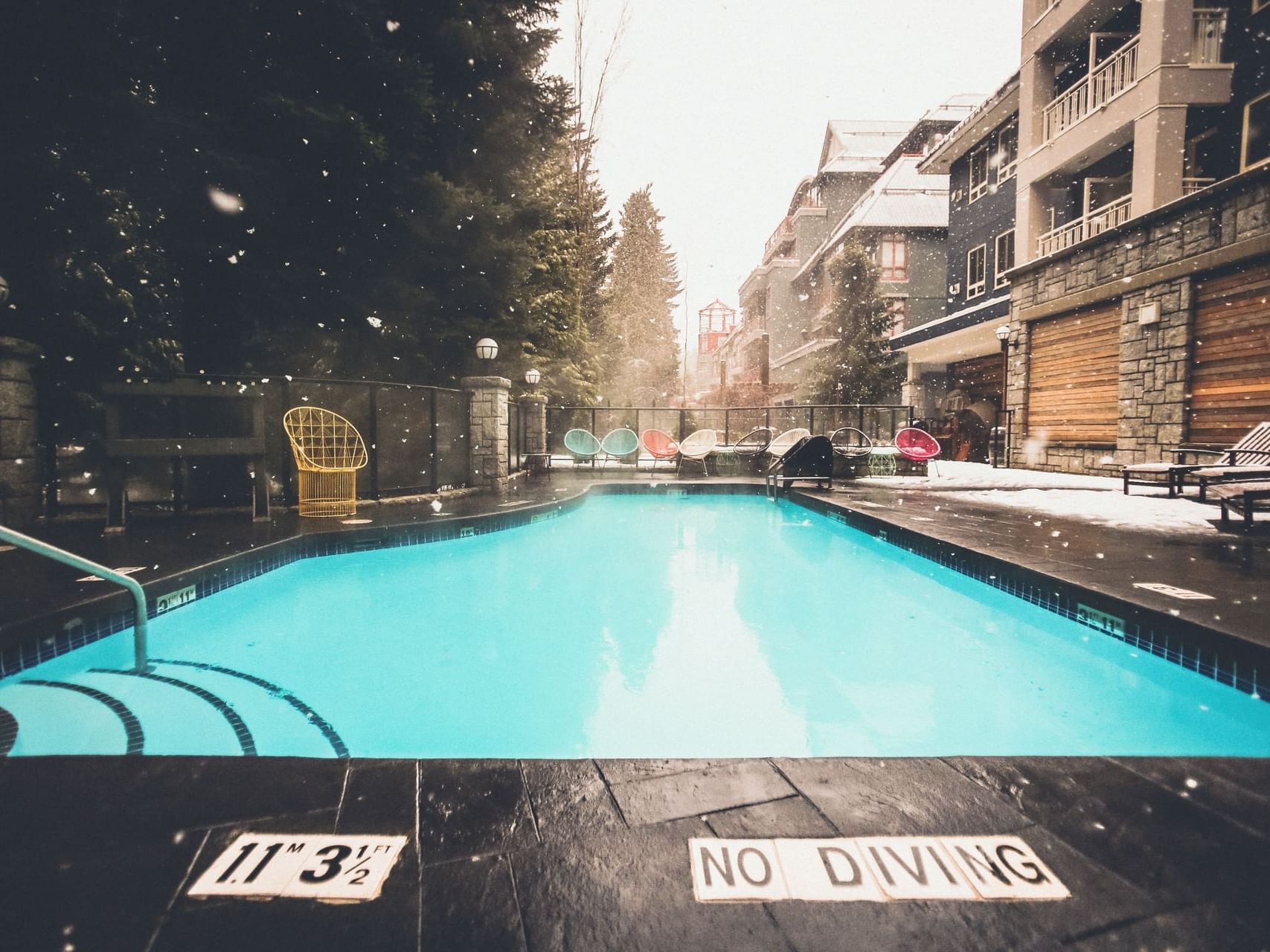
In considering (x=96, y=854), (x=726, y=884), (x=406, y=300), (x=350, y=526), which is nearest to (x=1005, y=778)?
(x=726, y=884)

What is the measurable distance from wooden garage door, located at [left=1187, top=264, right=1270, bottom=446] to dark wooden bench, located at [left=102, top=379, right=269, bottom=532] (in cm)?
1190

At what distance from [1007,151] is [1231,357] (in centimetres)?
1050

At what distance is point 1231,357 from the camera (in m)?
8.10

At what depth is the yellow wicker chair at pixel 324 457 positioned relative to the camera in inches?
256

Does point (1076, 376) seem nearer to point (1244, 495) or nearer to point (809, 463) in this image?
point (809, 463)

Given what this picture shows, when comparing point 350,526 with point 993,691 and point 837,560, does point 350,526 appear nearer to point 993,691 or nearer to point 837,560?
point 837,560

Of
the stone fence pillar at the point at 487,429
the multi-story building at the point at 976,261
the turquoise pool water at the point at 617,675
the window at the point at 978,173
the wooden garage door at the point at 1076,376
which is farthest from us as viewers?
the window at the point at 978,173

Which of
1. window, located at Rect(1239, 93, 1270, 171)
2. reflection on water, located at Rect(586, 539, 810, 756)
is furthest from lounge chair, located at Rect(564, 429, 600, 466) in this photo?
window, located at Rect(1239, 93, 1270, 171)

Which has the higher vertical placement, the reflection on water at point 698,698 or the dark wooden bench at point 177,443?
the dark wooden bench at point 177,443

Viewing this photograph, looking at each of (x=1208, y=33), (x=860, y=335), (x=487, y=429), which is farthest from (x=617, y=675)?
(x=860, y=335)

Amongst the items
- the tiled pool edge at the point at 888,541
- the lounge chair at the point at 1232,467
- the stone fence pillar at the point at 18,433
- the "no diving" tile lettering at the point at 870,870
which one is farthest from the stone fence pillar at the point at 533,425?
the "no diving" tile lettering at the point at 870,870

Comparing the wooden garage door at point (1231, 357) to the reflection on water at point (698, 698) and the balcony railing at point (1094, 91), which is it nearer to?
the balcony railing at point (1094, 91)

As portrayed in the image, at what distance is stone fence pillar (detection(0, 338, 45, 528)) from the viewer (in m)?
4.91

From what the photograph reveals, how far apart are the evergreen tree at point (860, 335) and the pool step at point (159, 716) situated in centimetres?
1898
